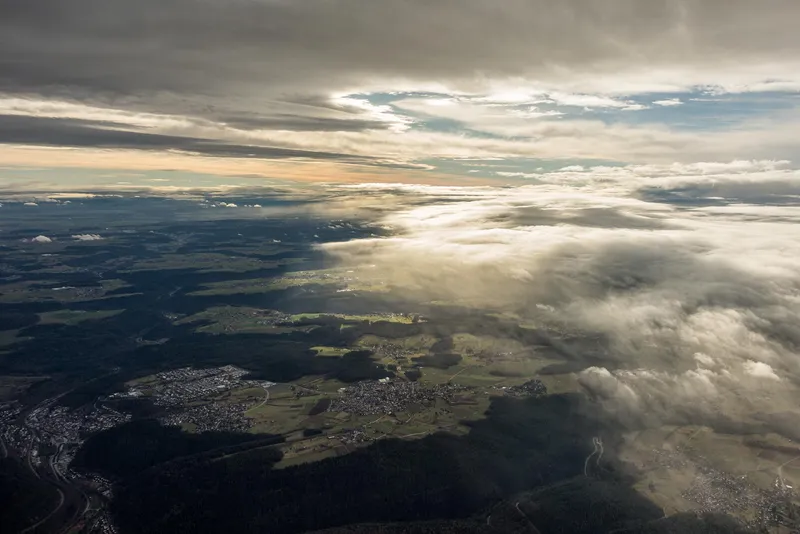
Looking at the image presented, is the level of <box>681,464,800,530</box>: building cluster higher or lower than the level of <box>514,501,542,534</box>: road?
higher

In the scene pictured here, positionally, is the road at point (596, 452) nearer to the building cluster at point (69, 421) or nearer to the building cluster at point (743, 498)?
the building cluster at point (743, 498)

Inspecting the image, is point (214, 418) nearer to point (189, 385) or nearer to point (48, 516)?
point (189, 385)

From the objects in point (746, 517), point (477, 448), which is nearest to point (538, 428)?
point (477, 448)

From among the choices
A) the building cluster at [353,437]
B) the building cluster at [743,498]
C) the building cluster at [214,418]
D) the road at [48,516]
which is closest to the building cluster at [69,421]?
the building cluster at [214,418]

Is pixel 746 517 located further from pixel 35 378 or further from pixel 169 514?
pixel 35 378

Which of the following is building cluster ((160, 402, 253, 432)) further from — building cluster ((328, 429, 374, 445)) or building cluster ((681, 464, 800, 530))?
building cluster ((681, 464, 800, 530))

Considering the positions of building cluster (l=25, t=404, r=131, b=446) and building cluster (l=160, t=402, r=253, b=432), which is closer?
building cluster (l=25, t=404, r=131, b=446)

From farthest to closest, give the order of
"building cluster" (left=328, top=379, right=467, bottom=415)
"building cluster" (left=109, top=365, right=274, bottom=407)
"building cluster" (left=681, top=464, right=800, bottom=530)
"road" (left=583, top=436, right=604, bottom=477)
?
1. "building cluster" (left=109, top=365, right=274, bottom=407)
2. "building cluster" (left=328, top=379, right=467, bottom=415)
3. "road" (left=583, top=436, right=604, bottom=477)
4. "building cluster" (left=681, top=464, right=800, bottom=530)

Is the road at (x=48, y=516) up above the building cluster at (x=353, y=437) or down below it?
below

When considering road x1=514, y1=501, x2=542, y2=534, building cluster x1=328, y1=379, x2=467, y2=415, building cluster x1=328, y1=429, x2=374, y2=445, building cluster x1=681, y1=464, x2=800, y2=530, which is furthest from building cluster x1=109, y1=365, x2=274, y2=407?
building cluster x1=681, y1=464, x2=800, y2=530
